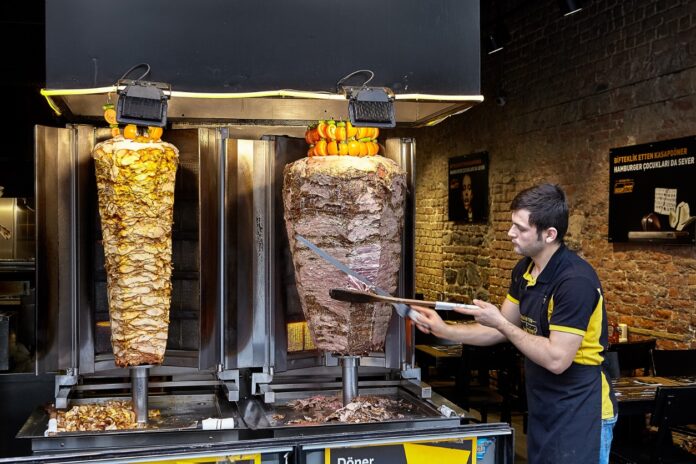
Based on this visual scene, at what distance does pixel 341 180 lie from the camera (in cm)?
303

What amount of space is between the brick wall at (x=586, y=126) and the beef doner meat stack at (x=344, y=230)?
320 centimetres

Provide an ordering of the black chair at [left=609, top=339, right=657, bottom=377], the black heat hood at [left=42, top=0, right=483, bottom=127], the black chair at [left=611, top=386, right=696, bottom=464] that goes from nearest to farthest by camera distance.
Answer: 1. the black heat hood at [left=42, top=0, right=483, bottom=127]
2. the black chair at [left=611, top=386, right=696, bottom=464]
3. the black chair at [left=609, top=339, right=657, bottom=377]

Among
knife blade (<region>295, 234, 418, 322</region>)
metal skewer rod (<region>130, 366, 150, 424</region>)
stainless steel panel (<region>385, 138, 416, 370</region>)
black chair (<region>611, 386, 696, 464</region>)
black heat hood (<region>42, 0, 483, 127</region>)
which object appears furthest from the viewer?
black chair (<region>611, 386, 696, 464</region>)

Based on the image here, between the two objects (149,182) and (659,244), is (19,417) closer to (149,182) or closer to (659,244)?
(149,182)

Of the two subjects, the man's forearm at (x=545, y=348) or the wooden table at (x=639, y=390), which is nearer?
the man's forearm at (x=545, y=348)

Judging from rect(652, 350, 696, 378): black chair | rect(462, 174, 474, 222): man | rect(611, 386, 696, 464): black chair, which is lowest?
rect(611, 386, 696, 464): black chair

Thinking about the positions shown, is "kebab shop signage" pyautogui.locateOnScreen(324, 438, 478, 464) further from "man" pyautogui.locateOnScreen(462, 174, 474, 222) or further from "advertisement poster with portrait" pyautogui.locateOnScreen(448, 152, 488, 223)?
"man" pyautogui.locateOnScreen(462, 174, 474, 222)

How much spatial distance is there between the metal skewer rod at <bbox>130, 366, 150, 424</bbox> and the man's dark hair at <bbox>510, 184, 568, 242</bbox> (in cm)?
173

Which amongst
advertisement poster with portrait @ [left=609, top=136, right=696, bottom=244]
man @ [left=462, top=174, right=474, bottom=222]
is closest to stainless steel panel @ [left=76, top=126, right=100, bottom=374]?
advertisement poster with portrait @ [left=609, top=136, right=696, bottom=244]

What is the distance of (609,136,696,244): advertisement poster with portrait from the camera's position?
17.6 ft

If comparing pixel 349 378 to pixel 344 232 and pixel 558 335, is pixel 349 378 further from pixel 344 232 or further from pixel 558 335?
pixel 558 335

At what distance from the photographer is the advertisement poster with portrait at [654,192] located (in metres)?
5.37

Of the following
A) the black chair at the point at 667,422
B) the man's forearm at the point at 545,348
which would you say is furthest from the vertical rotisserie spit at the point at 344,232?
the black chair at the point at 667,422

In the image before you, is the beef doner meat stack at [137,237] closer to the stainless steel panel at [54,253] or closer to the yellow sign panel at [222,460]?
the stainless steel panel at [54,253]
